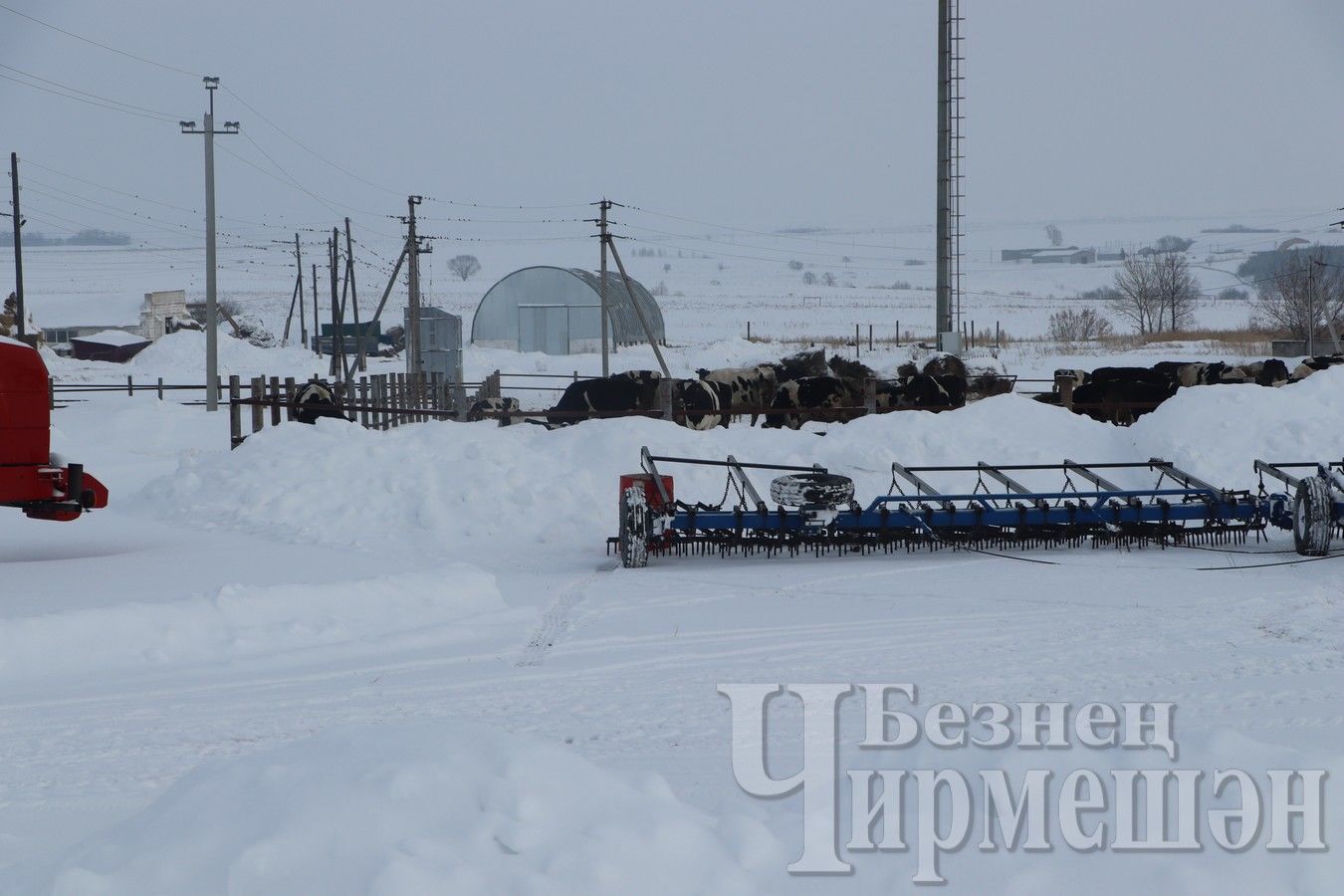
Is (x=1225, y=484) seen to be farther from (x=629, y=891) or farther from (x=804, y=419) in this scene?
(x=629, y=891)

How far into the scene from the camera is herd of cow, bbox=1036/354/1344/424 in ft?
78.9

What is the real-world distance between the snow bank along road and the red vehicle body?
1.77ft

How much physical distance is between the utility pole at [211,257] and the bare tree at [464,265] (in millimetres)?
121416

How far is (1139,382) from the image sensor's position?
25.2 metres

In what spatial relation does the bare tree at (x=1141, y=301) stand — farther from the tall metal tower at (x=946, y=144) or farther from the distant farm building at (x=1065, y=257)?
the distant farm building at (x=1065, y=257)

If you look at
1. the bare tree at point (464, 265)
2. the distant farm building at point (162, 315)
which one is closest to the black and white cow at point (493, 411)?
the distant farm building at point (162, 315)

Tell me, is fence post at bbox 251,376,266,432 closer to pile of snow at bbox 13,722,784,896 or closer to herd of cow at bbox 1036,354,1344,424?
herd of cow at bbox 1036,354,1344,424

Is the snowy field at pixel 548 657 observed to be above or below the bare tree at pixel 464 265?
below

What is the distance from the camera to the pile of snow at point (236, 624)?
7.78 m

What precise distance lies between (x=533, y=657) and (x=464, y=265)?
155 meters

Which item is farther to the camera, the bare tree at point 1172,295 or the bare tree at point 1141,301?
the bare tree at point 1172,295

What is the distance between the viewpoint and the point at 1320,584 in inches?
400

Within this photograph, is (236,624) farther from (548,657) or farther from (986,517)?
(986,517)

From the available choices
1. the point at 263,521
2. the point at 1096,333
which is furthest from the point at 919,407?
the point at 1096,333
